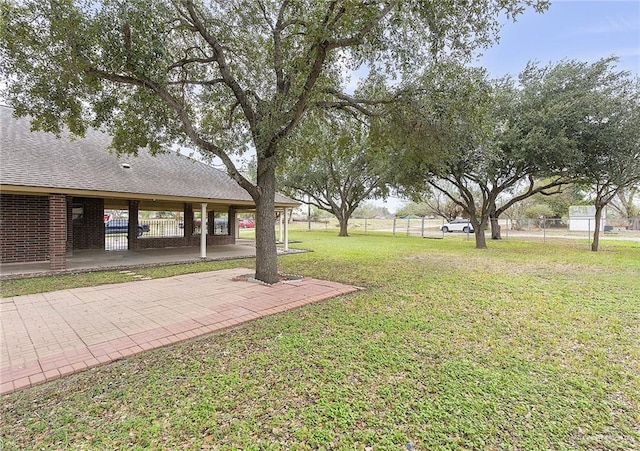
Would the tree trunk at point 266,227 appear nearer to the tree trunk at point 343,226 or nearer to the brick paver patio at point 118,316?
the brick paver patio at point 118,316

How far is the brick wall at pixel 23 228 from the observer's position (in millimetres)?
8422

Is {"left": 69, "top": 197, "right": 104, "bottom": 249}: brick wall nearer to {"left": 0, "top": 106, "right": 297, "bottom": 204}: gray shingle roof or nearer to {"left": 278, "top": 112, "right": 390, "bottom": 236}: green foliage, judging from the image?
{"left": 0, "top": 106, "right": 297, "bottom": 204}: gray shingle roof

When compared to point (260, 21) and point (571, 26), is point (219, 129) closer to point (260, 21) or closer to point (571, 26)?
point (260, 21)

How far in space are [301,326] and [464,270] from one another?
620 cm

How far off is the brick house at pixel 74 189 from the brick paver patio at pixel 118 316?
9.40 feet

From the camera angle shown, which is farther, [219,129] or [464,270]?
[464,270]

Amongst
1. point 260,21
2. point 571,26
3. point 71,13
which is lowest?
point 71,13

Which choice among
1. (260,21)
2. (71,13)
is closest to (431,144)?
(260,21)

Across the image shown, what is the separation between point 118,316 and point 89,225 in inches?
343

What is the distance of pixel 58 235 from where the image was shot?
747 cm

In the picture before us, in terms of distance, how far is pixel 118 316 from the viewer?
4.45 meters

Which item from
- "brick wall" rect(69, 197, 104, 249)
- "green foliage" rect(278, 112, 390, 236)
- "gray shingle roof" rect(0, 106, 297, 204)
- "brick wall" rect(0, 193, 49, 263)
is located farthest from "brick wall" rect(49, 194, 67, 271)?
"green foliage" rect(278, 112, 390, 236)

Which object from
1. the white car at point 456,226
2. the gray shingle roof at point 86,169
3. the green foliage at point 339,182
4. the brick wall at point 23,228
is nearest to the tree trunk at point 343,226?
the green foliage at point 339,182

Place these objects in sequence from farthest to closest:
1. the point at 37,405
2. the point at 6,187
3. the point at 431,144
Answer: the point at 431,144, the point at 6,187, the point at 37,405
